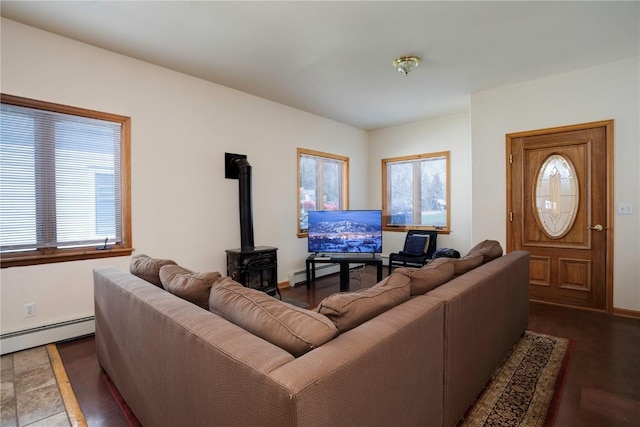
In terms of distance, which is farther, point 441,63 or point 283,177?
point 283,177

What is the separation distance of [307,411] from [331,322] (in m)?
0.37

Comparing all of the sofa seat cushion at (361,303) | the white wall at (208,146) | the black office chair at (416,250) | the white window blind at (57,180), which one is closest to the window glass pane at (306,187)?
the white wall at (208,146)

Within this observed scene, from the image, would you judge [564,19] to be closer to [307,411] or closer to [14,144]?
[307,411]

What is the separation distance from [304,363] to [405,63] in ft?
10.4

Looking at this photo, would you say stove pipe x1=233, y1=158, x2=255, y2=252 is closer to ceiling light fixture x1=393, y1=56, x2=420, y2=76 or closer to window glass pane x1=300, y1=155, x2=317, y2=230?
window glass pane x1=300, y1=155, x2=317, y2=230

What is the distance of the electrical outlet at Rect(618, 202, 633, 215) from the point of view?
3.28m

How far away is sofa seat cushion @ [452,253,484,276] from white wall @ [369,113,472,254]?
304 centimetres

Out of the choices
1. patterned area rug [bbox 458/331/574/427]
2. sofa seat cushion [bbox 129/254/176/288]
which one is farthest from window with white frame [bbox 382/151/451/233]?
sofa seat cushion [bbox 129/254/176/288]

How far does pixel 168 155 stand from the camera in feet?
11.2

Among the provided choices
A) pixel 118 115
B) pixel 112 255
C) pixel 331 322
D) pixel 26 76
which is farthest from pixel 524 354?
pixel 26 76

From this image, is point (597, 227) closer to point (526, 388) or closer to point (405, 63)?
point (526, 388)

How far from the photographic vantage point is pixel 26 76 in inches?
102

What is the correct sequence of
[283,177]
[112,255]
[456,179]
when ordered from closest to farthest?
[112,255] < [283,177] < [456,179]

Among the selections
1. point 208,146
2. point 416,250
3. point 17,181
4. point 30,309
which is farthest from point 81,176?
point 416,250
